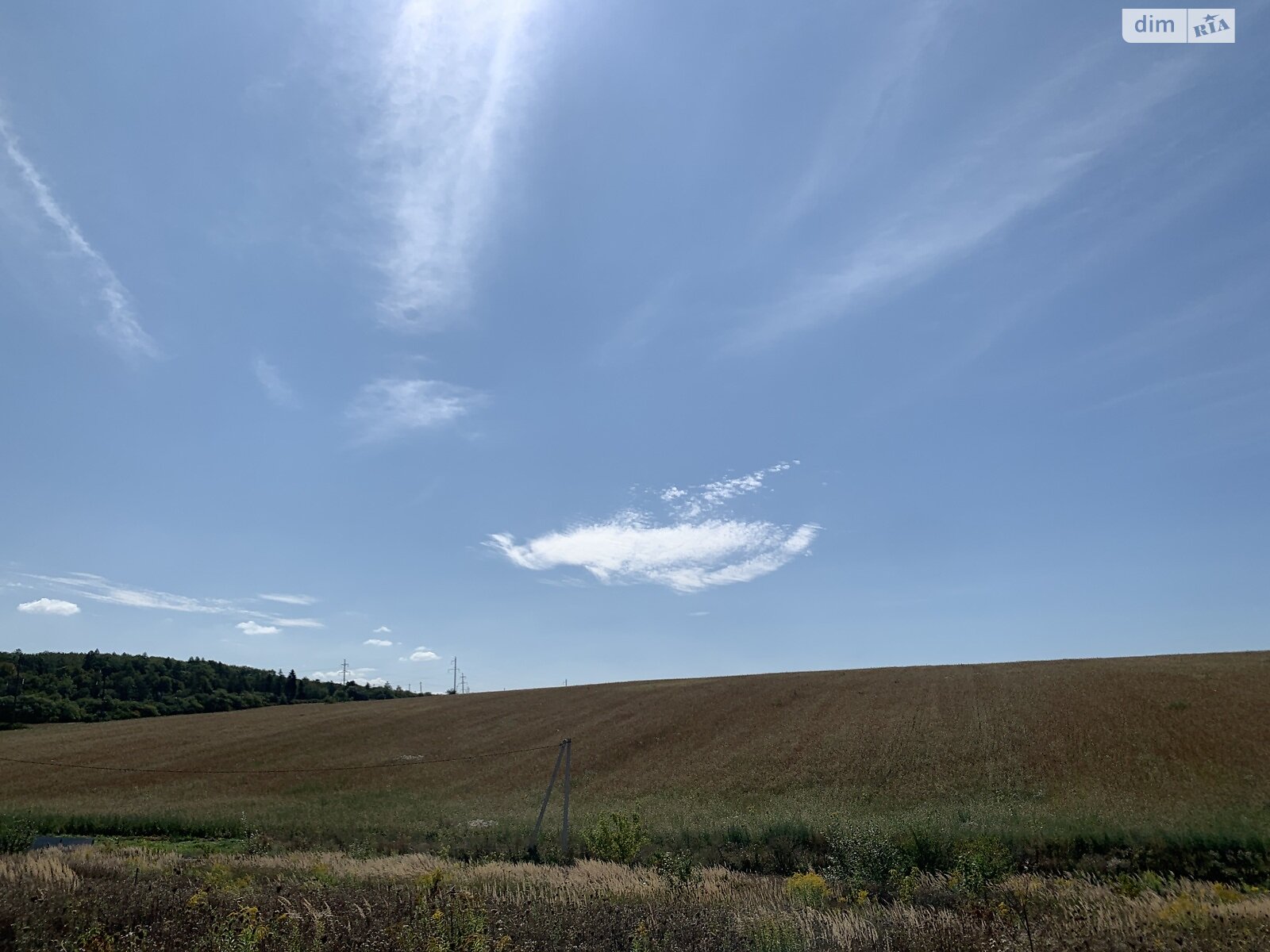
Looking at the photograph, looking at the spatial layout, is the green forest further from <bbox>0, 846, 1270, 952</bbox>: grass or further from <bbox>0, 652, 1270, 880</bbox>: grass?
<bbox>0, 846, 1270, 952</bbox>: grass

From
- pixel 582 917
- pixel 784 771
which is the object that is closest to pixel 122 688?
pixel 784 771

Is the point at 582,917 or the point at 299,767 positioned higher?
the point at 582,917

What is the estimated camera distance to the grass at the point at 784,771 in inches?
765

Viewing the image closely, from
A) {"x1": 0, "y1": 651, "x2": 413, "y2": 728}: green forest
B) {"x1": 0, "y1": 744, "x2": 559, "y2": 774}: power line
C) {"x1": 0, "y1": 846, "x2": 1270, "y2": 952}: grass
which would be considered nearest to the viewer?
{"x1": 0, "y1": 846, "x2": 1270, "y2": 952}: grass

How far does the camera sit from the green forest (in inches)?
3044

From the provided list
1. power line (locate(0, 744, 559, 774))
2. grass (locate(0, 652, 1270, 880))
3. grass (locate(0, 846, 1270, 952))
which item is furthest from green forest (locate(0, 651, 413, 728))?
grass (locate(0, 846, 1270, 952))

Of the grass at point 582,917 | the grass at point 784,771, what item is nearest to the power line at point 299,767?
the grass at point 784,771

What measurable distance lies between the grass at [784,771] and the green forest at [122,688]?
19599mm

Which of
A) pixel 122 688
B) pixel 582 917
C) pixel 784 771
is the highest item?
pixel 582 917

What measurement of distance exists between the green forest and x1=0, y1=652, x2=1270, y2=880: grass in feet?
64.3

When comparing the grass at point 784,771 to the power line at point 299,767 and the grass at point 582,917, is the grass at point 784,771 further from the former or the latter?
the grass at point 582,917

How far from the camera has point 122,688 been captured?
92.0 metres

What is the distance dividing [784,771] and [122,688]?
88.5 metres

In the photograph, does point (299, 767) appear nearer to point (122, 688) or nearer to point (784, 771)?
point (784, 771)
